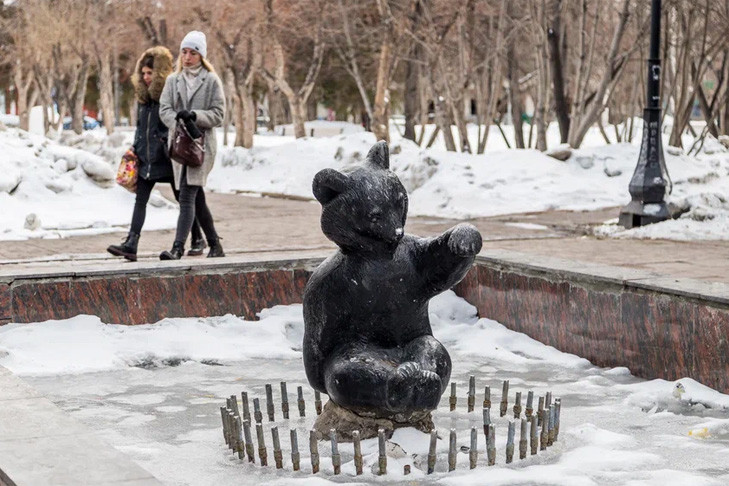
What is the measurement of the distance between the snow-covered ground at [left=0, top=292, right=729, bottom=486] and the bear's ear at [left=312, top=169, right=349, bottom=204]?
1036 millimetres

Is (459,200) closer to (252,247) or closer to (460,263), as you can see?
(252,247)

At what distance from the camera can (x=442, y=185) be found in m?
18.5

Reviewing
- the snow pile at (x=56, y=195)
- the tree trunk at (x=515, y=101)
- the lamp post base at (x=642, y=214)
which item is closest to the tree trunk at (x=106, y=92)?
the tree trunk at (x=515, y=101)

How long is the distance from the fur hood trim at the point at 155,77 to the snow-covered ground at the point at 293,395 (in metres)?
2.97

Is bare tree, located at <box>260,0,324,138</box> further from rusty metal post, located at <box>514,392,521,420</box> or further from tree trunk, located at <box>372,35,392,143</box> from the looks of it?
rusty metal post, located at <box>514,392,521,420</box>

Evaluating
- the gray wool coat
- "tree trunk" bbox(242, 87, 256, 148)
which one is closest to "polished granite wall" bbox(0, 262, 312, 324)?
the gray wool coat

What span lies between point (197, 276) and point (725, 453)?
386 cm

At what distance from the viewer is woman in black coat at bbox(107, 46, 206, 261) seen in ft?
33.6

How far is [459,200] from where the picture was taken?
17.8 meters

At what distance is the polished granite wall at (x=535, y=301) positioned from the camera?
6.56m


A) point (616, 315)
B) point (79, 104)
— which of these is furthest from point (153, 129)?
point (79, 104)

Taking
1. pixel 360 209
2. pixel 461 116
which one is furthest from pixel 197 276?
pixel 461 116

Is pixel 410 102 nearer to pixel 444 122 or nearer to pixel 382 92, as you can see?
pixel 382 92

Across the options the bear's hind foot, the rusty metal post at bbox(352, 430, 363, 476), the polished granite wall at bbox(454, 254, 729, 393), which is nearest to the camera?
the rusty metal post at bbox(352, 430, 363, 476)
